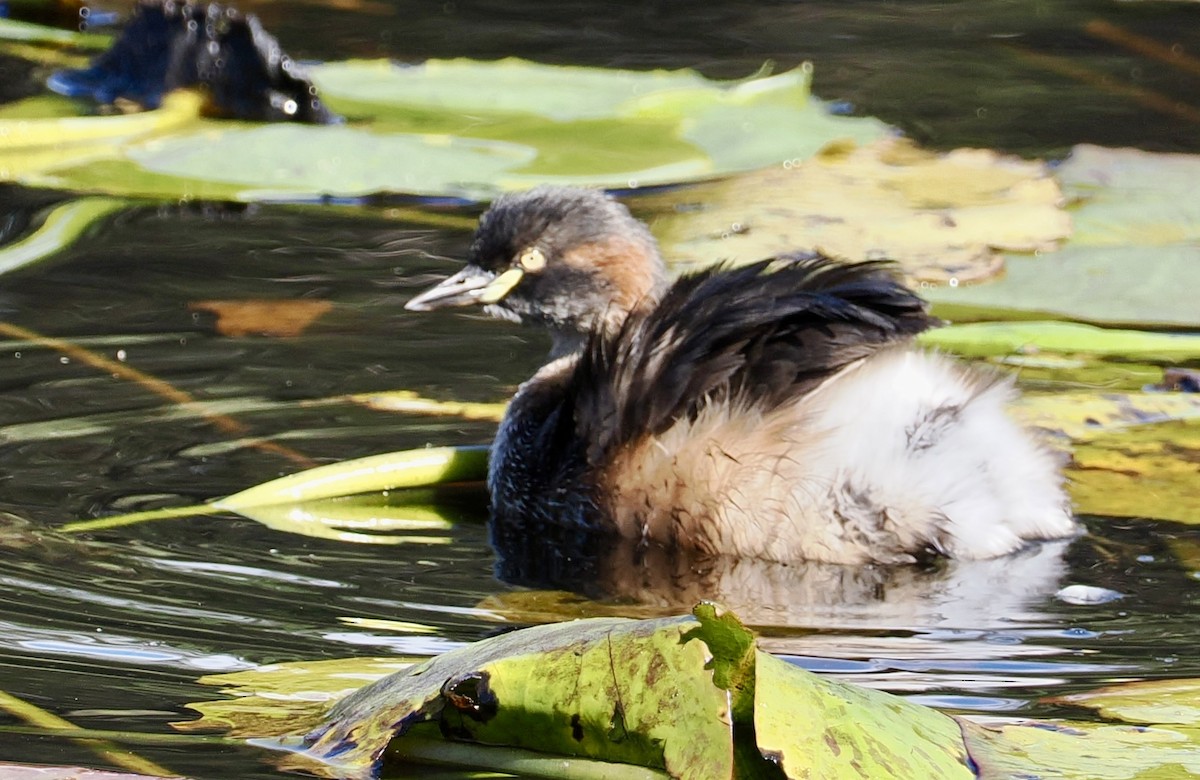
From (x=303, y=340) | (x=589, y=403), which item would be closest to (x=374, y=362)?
(x=303, y=340)

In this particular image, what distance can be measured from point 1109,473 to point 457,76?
13.0ft

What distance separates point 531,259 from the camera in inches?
205

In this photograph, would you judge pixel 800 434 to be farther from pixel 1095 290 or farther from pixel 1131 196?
pixel 1131 196

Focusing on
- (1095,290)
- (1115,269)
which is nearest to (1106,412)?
(1095,290)

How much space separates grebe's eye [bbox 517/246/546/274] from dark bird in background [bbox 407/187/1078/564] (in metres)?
0.76

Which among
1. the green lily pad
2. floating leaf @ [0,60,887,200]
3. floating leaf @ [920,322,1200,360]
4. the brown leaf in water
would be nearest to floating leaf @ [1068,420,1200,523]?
floating leaf @ [920,322,1200,360]

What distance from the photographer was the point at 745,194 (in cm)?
658

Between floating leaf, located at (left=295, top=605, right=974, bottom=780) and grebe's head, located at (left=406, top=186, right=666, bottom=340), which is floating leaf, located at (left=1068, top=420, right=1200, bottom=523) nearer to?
grebe's head, located at (left=406, top=186, right=666, bottom=340)

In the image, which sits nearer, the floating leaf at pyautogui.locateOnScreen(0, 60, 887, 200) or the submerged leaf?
the submerged leaf

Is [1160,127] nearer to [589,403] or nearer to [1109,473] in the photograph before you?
[1109,473]

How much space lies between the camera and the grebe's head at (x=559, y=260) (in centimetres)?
521

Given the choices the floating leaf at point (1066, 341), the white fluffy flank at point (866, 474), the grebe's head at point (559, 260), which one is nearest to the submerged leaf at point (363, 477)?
the white fluffy flank at point (866, 474)

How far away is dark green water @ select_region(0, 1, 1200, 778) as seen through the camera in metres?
3.30

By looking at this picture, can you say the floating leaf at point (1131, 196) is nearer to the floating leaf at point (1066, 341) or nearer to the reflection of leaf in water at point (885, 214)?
the reflection of leaf in water at point (885, 214)
